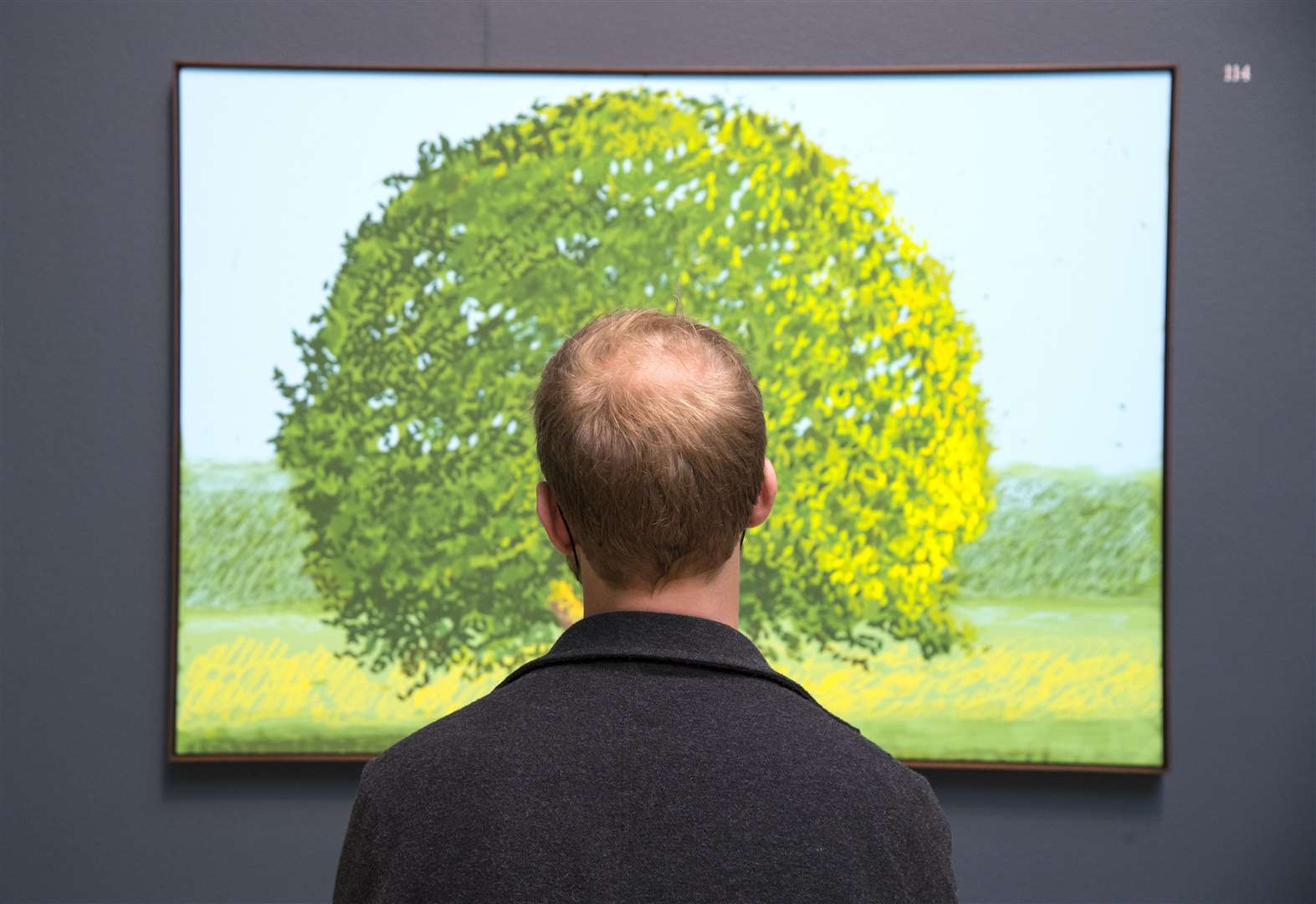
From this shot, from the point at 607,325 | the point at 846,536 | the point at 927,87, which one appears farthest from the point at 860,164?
the point at 607,325

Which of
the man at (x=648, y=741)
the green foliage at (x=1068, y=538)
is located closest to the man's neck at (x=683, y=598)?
the man at (x=648, y=741)

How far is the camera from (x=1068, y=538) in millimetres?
1607

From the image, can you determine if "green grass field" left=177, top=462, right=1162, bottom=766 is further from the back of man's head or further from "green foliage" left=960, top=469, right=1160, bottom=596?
the back of man's head

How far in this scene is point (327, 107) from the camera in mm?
1621

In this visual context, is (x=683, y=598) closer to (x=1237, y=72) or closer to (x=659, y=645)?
(x=659, y=645)

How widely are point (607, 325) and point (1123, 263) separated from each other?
1.19m

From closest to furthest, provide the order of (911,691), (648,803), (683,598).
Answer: (648,803), (683,598), (911,691)

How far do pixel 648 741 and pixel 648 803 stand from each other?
4 cm

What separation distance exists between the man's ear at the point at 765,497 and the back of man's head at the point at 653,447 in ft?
0.09

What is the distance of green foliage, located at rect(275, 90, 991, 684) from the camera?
161 cm

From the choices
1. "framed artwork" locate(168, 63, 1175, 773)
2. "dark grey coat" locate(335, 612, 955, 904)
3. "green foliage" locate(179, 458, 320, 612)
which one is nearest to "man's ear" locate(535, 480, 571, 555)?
"dark grey coat" locate(335, 612, 955, 904)

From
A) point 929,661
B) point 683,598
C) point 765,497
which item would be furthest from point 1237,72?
point 683,598

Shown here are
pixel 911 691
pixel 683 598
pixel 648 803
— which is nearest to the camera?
pixel 648 803

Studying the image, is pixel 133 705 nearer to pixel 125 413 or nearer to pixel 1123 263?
pixel 125 413
